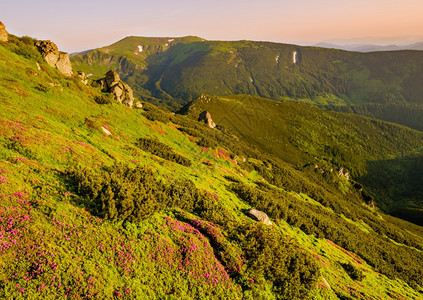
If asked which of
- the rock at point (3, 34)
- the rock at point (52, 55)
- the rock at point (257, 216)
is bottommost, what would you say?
the rock at point (257, 216)

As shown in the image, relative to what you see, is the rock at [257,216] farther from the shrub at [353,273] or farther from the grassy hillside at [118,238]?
the shrub at [353,273]

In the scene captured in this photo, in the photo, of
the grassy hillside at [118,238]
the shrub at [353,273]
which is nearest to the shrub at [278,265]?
the grassy hillside at [118,238]

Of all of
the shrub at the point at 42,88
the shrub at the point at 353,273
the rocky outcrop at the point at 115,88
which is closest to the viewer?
the shrub at the point at 353,273

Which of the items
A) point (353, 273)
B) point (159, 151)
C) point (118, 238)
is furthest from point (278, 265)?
point (159, 151)

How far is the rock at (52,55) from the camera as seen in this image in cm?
5053

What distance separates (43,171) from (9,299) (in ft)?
30.1

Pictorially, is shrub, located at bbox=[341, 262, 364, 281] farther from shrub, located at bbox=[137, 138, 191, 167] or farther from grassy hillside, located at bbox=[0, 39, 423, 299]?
shrub, located at bbox=[137, 138, 191, 167]

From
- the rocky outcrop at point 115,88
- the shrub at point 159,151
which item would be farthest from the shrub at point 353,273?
the rocky outcrop at point 115,88

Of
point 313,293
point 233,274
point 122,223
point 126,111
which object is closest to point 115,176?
point 122,223

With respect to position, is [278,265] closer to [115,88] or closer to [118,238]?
[118,238]

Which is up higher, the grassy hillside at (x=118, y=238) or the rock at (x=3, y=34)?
the rock at (x=3, y=34)

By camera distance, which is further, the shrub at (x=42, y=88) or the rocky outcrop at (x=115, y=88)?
the rocky outcrop at (x=115, y=88)

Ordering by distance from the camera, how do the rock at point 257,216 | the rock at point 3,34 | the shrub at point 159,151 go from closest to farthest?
the rock at point 257,216, the shrub at point 159,151, the rock at point 3,34

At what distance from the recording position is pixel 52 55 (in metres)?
50.9
